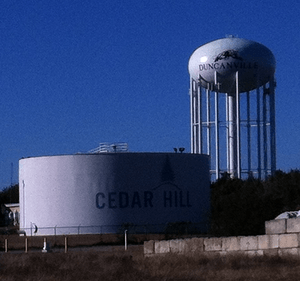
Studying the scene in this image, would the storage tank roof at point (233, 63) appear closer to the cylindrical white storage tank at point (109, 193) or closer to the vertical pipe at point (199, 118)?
the vertical pipe at point (199, 118)

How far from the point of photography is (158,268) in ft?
84.1

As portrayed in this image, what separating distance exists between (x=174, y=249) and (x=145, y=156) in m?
31.9

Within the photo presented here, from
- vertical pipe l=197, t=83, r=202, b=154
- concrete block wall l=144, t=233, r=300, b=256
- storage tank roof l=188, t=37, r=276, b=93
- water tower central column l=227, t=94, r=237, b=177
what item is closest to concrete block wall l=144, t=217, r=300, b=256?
concrete block wall l=144, t=233, r=300, b=256

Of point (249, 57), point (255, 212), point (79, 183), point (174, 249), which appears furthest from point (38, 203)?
point (174, 249)

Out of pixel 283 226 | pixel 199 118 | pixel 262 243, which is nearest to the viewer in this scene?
pixel 283 226

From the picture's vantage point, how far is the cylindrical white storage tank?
62.5 metres

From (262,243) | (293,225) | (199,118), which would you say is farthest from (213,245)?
(199,118)

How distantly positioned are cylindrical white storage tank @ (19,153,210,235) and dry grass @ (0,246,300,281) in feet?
106

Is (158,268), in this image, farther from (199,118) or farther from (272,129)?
(272,129)

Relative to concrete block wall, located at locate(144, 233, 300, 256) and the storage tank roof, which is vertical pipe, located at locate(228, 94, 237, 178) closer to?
the storage tank roof

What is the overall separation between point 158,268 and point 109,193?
37237 millimetres

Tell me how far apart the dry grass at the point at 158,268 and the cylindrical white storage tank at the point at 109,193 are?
A: 3234 cm

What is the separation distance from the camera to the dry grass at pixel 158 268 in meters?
22.9

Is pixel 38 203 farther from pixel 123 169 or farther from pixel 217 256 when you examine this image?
pixel 217 256
